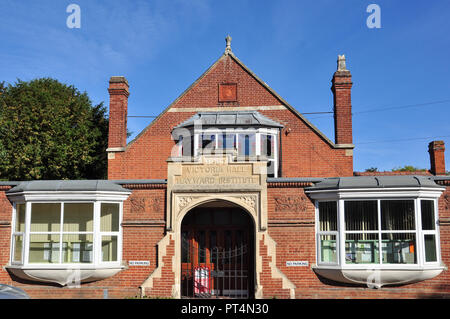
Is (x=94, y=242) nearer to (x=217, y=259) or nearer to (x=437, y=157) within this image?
(x=217, y=259)

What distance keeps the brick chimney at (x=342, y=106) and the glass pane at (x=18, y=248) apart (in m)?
12.6

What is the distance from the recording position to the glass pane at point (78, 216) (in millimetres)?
13219

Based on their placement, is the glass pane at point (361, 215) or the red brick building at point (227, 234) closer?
the red brick building at point (227, 234)

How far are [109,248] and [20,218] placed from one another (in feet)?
9.82

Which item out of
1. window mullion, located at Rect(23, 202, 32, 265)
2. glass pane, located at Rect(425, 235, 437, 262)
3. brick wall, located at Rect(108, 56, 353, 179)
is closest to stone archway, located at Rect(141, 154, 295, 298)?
window mullion, located at Rect(23, 202, 32, 265)

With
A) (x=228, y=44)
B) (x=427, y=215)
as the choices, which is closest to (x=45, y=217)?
(x=427, y=215)

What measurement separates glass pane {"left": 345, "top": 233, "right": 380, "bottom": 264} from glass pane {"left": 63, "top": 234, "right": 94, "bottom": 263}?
743 cm

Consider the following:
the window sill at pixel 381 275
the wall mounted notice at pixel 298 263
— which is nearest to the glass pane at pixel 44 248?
the wall mounted notice at pixel 298 263

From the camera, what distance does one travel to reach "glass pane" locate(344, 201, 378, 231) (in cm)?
1247

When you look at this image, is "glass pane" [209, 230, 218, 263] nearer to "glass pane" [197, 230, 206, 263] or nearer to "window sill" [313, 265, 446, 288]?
"glass pane" [197, 230, 206, 263]

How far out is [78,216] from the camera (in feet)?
43.5

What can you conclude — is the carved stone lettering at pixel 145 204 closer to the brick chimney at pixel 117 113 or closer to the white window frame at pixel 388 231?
the white window frame at pixel 388 231
